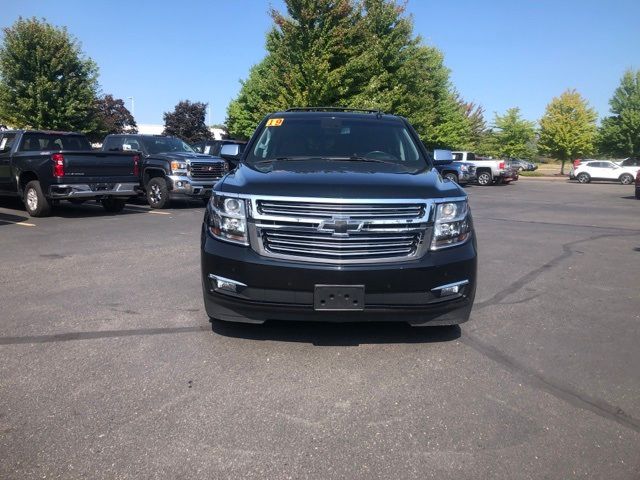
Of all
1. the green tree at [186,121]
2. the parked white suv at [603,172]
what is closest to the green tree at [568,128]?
the parked white suv at [603,172]

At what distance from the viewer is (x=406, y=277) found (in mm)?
3975

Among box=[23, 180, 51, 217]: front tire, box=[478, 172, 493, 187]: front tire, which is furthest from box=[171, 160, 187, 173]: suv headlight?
box=[478, 172, 493, 187]: front tire

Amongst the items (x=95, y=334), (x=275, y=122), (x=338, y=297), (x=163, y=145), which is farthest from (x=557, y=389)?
(x=163, y=145)

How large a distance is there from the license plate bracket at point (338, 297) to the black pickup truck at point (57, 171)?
962 cm

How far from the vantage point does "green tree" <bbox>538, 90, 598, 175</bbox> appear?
5567 cm

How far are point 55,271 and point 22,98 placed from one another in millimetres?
23306

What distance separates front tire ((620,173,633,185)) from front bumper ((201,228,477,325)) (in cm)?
4025

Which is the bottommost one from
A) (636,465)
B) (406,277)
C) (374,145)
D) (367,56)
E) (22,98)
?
(636,465)

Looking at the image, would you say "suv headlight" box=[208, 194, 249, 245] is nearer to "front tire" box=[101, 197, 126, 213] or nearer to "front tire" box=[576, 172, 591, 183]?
"front tire" box=[101, 197, 126, 213]

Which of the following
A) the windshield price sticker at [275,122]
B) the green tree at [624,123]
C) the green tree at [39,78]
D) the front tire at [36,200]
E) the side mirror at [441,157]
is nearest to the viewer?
the windshield price sticker at [275,122]

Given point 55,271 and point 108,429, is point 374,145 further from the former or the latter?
point 55,271

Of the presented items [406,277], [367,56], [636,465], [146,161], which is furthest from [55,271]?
[367,56]

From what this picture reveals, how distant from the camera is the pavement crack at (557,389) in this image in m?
3.36

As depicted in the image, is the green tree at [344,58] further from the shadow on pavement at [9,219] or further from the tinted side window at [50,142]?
the shadow on pavement at [9,219]
